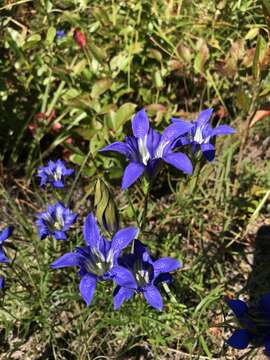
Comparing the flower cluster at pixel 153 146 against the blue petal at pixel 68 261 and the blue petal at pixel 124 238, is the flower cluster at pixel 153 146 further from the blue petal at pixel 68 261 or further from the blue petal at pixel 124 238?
the blue petal at pixel 68 261

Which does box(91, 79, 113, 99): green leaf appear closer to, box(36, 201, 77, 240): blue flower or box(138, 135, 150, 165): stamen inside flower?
box(36, 201, 77, 240): blue flower

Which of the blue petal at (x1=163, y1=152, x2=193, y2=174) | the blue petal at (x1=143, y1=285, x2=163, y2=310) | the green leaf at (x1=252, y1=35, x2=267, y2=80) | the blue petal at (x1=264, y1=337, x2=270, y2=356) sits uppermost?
the green leaf at (x1=252, y1=35, x2=267, y2=80)

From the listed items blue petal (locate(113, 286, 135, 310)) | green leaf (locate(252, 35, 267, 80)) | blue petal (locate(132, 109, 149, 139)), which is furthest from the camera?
green leaf (locate(252, 35, 267, 80))

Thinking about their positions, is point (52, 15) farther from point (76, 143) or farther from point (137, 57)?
point (76, 143)

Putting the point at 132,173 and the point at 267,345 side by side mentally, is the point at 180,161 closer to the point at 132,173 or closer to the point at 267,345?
the point at 132,173

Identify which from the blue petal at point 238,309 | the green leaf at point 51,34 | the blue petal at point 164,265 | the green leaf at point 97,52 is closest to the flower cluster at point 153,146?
the blue petal at point 164,265

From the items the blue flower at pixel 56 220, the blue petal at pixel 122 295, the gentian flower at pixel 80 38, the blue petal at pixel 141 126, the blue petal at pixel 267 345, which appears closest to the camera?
the blue petal at pixel 267 345

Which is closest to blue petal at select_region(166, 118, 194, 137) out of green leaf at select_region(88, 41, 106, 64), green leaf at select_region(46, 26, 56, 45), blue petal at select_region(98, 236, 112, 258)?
blue petal at select_region(98, 236, 112, 258)
